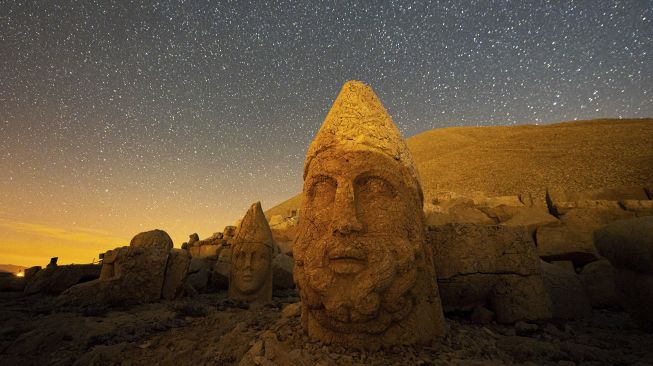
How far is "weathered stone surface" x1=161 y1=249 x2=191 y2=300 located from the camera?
297 inches

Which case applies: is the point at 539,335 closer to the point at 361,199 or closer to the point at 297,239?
the point at 361,199

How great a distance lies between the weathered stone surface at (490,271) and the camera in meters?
4.09

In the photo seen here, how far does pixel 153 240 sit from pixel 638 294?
34.4 feet

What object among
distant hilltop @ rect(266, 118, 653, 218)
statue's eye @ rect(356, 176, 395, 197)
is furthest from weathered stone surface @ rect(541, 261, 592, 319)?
distant hilltop @ rect(266, 118, 653, 218)

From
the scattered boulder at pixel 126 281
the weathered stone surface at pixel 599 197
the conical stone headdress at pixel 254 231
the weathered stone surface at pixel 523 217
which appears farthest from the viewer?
the weathered stone surface at pixel 599 197

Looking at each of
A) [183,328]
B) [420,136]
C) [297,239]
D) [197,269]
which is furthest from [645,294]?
[420,136]

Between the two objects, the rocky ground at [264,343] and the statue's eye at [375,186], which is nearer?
the rocky ground at [264,343]

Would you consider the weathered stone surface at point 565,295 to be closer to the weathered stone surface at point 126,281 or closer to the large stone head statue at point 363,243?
the large stone head statue at point 363,243

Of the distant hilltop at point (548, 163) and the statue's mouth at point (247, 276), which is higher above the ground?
the distant hilltop at point (548, 163)

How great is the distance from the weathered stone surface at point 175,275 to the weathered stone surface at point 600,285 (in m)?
8.62

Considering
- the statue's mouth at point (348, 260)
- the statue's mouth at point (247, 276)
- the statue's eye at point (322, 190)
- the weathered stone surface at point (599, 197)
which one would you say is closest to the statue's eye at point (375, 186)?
the statue's eye at point (322, 190)

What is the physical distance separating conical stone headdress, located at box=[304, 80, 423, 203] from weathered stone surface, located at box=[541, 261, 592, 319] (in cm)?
283

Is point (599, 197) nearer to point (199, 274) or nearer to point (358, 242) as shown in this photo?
point (358, 242)

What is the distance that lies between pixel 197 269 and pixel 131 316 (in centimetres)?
447
